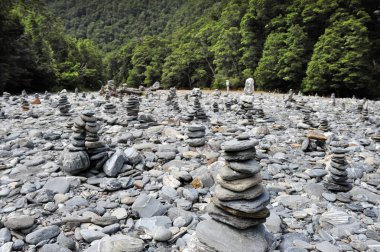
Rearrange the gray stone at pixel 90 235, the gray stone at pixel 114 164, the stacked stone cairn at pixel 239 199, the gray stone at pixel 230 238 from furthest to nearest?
the gray stone at pixel 114 164
the gray stone at pixel 90 235
the stacked stone cairn at pixel 239 199
the gray stone at pixel 230 238

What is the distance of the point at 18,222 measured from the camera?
376 centimetres

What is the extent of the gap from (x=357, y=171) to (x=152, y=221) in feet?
17.3

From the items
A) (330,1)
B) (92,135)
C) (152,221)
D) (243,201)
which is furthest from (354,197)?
(330,1)

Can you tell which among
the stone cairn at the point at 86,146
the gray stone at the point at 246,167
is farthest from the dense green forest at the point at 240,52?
the stone cairn at the point at 86,146

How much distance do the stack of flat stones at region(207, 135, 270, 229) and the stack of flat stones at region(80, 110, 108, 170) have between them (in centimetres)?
332

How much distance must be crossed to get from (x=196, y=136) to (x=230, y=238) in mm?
4551

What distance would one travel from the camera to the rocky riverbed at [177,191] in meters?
3.46

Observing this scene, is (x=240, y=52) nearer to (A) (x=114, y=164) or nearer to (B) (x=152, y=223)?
(A) (x=114, y=164)

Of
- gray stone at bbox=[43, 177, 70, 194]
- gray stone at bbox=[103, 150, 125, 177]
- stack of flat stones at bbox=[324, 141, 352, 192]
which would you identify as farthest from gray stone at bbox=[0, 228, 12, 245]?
stack of flat stones at bbox=[324, 141, 352, 192]

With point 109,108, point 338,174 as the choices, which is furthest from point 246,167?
point 109,108

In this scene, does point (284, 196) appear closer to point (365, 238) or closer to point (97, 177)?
point (365, 238)

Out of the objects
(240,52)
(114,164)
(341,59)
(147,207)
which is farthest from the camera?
(240,52)

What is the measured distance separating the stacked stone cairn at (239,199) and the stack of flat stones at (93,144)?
10.9 ft

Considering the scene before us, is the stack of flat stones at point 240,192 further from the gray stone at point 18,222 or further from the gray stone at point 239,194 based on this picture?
the gray stone at point 18,222
